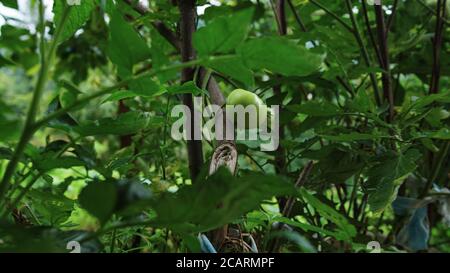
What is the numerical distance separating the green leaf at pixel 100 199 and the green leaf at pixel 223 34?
106mm

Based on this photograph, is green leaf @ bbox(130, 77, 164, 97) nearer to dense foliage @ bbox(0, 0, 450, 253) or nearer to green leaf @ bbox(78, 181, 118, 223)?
dense foliage @ bbox(0, 0, 450, 253)

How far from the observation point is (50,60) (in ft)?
1.07

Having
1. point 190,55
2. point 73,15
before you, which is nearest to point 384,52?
point 190,55

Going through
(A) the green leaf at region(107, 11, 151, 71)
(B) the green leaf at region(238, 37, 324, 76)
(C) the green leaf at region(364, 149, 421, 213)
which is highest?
(A) the green leaf at region(107, 11, 151, 71)

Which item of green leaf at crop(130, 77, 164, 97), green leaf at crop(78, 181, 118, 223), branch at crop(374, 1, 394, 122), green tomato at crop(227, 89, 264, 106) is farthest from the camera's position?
branch at crop(374, 1, 394, 122)

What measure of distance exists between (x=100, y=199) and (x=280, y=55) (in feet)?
0.44

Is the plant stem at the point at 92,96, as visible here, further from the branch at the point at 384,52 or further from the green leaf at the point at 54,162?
the branch at the point at 384,52

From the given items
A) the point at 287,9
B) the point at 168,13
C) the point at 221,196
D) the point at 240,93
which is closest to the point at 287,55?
the point at 221,196

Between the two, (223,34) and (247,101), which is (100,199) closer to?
(223,34)

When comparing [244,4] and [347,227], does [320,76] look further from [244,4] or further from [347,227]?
[347,227]

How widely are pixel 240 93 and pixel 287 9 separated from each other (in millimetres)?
590

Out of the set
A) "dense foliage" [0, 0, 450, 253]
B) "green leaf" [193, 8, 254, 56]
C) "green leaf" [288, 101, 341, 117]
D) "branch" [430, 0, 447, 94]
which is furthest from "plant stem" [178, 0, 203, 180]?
"branch" [430, 0, 447, 94]

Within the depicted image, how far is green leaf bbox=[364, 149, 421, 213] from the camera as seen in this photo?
1.84 feet

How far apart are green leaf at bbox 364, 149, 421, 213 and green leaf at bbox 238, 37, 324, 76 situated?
29 cm
